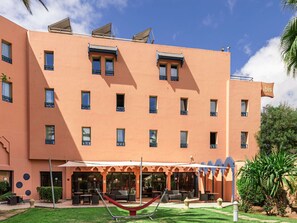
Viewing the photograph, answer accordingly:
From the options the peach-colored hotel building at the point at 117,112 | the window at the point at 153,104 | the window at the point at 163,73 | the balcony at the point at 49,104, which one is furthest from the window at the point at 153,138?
the balcony at the point at 49,104

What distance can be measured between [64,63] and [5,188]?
Answer: 9.99 metres

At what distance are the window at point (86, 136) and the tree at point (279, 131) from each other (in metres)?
14.6

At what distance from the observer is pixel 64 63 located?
22766mm

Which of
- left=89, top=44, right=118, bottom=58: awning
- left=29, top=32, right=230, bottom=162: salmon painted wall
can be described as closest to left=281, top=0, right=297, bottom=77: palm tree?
left=29, top=32, right=230, bottom=162: salmon painted wall

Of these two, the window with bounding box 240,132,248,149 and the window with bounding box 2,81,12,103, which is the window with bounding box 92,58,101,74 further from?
the window with bounding box 240,132,248,149

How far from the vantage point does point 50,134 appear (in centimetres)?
2245

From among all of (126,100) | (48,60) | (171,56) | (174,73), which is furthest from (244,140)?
(48,60)

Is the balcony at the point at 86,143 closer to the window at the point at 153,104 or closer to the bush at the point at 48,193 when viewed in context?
the bush at the point at 48,193

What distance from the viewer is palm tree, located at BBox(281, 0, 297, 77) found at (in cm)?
1184

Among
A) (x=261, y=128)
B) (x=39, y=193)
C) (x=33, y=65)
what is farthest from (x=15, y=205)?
(x=261, y=128)

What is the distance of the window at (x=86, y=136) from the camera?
75.0 feet

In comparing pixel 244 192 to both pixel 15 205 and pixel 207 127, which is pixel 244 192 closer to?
pixel 207 127

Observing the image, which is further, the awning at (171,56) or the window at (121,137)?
the awning at (171,56)

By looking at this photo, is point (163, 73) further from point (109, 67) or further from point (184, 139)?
point (184, 139)
